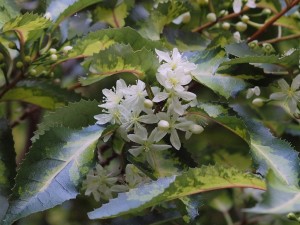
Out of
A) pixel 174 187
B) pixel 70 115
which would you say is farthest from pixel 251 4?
pixel 174 187

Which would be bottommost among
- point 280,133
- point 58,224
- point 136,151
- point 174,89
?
point 58,224

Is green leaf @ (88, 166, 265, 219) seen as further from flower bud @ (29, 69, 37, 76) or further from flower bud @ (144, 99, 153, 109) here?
flower bud @ (29, 69, 37, 76)

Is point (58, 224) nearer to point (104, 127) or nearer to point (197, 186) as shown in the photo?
point (104, 127)

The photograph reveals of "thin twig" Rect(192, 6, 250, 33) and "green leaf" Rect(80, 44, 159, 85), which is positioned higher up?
"green leaf" Rect(80, 44, 159, 85)

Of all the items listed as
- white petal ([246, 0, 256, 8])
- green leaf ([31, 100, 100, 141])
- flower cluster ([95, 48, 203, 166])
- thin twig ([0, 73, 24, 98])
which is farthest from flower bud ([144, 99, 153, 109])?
white petal ([246, 0, 256, 8])

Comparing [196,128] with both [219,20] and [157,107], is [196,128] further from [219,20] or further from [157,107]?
[219,20]

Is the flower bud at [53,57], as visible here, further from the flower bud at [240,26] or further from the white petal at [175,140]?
the flower bud at [240,26]

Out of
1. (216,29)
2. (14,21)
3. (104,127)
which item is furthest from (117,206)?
(216,29)
